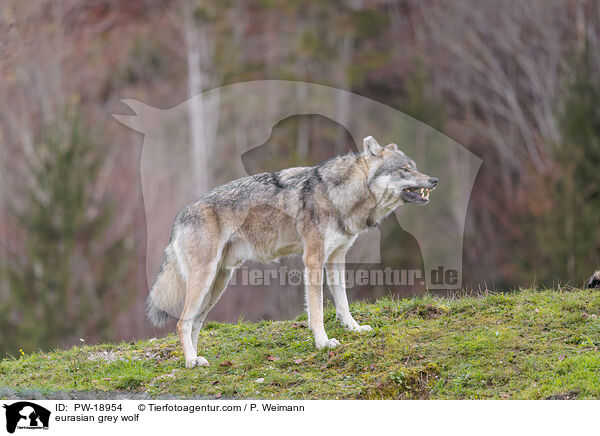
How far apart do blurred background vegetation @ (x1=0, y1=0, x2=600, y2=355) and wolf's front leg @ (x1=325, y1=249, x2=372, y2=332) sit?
13.0 m

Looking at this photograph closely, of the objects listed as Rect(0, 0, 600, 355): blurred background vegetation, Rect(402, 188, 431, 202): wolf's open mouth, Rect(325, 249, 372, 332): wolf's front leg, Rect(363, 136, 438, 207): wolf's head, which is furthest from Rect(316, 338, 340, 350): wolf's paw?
Rect(0, 0, 600, 355): blurred background vegetation

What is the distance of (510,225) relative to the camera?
27.3m

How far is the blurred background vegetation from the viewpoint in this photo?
23.7 meters

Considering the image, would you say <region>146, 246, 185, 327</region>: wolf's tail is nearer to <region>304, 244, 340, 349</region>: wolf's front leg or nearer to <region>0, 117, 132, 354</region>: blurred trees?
<region>304, 244, 340, 349</region>: wolf's front leg

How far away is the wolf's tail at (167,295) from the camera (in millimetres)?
8594

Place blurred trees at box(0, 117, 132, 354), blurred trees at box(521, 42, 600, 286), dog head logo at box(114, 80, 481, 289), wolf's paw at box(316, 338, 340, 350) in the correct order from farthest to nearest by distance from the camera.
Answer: dog head logo at box(114, 80, 481, 289), blurred trees at box(0, 117, 132, 354), blurred trees at box(521, 42, 600, 286), wolf's paw at box(316, 338, 340, 350)

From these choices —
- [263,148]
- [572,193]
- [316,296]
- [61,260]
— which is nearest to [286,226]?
[316,296]

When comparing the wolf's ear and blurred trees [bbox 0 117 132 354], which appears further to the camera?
blurred trees [bbox 0 117 132 354]

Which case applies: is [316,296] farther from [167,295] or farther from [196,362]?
[167,295]

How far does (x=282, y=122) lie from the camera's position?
2922 cm
